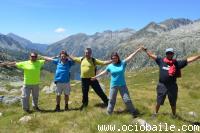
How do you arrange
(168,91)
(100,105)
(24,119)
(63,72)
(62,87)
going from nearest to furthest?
(168,91)
(24,119)
(63,72)
(62,87)
(100,105)

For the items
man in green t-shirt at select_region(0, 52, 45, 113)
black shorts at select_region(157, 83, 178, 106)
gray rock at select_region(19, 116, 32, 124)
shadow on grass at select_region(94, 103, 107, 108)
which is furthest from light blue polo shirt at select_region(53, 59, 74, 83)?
black shorts at select_region(157, 83, 178, 106)

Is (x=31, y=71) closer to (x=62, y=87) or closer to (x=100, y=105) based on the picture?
(x=62, y=87)

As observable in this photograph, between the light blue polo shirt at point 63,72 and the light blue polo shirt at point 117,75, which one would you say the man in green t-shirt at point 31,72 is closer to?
the light blue polo shirt at point 63,72

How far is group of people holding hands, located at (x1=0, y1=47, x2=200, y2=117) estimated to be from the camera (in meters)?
17.2

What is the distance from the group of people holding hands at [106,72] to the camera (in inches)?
676

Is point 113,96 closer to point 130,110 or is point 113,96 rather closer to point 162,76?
point 130,110

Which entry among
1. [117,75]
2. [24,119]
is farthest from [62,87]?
[117,75]

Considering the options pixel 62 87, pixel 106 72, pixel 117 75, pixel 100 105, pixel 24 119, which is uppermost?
pixel 106 72

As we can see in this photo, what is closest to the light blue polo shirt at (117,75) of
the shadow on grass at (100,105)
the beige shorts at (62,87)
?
the beige shorts at (62,87)

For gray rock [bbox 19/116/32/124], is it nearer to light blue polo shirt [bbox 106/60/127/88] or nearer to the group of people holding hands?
the group of people holding hands

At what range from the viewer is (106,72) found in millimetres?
18312

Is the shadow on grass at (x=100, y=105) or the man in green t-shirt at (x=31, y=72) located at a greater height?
the man in green t-shirt at (x=31, y=72)

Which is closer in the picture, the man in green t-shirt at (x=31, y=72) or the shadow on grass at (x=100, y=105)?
the man in green t-shirt at (x=31, y=72)

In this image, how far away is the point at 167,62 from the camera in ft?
56.1
